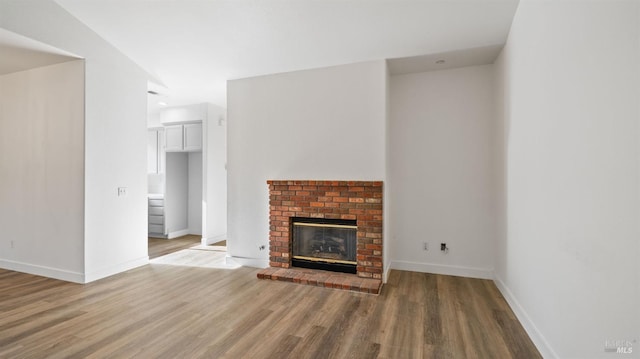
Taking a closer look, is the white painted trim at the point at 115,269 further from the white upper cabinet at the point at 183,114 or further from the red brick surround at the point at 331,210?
the white upper cabinet at the point at 183,114

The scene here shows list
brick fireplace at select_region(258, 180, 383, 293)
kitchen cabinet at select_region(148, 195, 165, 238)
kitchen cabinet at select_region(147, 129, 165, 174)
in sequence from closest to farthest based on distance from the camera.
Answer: brick fireplace at select_region(258, 180, 383, 293), kitchen cabinet at select_region(148, 195, 165, 238), kitchen cabinet at select_region(147, 129, 165, 174)

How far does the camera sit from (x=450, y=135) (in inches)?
153

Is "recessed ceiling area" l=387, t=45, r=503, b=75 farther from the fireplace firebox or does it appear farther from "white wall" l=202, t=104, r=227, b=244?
"white wall" l=202, t=104, r=227, b=244

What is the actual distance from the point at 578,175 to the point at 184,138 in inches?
237

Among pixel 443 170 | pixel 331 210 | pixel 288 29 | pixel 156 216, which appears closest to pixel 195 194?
pixel 156 216

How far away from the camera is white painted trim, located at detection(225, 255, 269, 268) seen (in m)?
4.15

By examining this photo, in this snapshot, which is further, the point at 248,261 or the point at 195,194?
the point at 195,194

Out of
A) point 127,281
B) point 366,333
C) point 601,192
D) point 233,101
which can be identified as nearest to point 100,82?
point 233,101

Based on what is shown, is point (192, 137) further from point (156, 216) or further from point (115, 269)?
point (115, 269)

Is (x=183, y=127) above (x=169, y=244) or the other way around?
above

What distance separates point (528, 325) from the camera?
7.75 ft

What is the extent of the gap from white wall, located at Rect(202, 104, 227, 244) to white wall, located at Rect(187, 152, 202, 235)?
0.96 meters

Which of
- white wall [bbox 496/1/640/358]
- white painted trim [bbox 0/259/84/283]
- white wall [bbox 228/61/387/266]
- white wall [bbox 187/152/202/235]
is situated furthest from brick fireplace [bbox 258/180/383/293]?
white wall [bbox 187/152/202/235]

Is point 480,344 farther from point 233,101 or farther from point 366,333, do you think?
point 233,101
